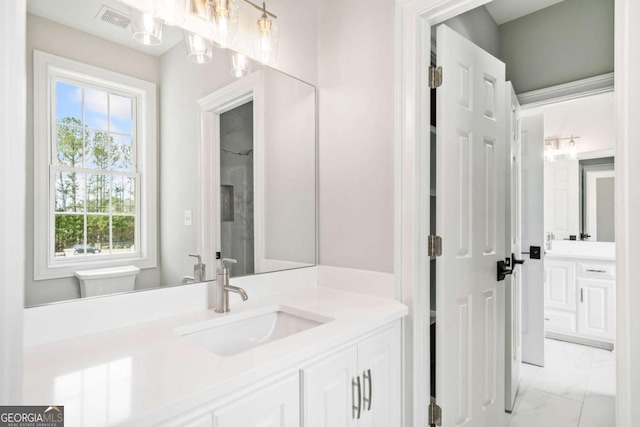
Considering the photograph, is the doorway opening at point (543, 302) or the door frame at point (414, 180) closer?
the door frame at point (414, 180)

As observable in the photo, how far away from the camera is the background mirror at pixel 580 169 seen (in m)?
3.52

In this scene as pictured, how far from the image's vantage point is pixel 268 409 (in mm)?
900

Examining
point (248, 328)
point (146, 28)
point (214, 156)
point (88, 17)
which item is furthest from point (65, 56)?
point (248, 328)

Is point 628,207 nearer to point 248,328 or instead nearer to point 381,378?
point 381,378

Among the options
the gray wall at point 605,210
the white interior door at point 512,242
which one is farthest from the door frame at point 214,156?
the gray wall at point 605,210

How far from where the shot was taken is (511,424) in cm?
210

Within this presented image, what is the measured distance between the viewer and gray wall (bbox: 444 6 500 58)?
2098 millimetres

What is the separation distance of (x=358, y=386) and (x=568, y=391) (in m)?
2.15

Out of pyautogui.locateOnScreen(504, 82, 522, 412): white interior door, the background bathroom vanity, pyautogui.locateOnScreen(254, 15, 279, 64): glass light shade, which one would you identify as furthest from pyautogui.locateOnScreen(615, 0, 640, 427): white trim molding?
the background bathroom vanity

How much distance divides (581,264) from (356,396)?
314 cm

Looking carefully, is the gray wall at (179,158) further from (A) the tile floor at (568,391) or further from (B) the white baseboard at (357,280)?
(A) the tile floor at (568,391)

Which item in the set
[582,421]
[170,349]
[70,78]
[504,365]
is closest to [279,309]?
[170,349]

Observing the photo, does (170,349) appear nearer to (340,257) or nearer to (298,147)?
(340,257)

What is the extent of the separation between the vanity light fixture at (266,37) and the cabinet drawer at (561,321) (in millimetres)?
3547
